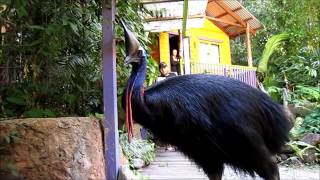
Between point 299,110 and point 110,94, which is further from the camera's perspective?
point 299,110

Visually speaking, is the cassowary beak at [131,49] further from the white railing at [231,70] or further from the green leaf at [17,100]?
the white railing at [231,70]

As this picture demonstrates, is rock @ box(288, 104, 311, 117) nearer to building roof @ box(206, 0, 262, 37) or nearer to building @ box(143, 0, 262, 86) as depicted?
building @ box(143, 0, 262, 86)

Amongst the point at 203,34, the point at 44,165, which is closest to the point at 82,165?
the point at 44,165

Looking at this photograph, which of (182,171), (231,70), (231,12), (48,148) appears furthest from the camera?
(231,12)

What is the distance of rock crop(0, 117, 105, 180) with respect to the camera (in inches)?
111

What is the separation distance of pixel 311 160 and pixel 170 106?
4383 mm

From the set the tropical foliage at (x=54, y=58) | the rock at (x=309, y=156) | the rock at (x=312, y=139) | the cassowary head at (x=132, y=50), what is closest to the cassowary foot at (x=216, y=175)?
the cassowary head at (x=132, y=50)

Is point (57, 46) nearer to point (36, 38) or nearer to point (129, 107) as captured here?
point (36, 38)

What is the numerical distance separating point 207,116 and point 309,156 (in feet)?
14.1

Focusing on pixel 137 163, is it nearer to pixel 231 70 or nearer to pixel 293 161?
pixel 293 161

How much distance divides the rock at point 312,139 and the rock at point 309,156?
1.17 ft

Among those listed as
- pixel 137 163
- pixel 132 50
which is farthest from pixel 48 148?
pixel 137 163

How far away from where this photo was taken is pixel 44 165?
2889 millimetres

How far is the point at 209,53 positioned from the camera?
17.3 m
